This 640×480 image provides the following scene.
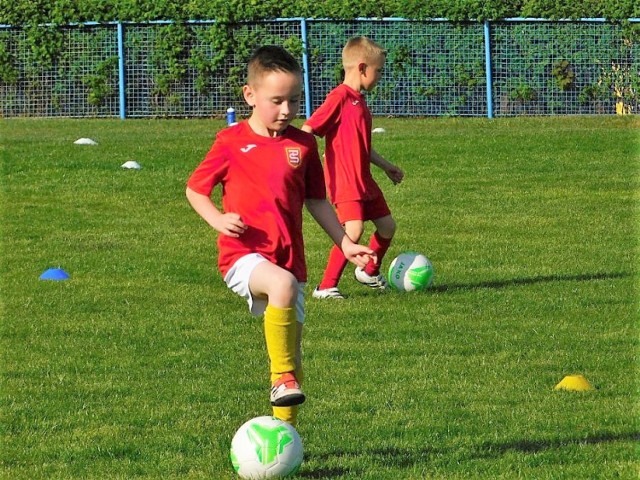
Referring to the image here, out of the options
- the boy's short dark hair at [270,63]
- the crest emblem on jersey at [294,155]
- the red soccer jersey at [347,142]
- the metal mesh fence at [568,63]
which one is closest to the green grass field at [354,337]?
the red soccer jersey at [347,142]

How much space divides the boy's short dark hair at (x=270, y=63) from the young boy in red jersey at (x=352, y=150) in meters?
4.24

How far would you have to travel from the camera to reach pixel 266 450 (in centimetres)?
568

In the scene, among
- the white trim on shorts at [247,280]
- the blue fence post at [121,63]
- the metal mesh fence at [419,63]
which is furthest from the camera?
the blue fence post at [121,63]

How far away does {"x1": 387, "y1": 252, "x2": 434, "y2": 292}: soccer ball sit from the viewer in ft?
35.9

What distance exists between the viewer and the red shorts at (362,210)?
1064cm

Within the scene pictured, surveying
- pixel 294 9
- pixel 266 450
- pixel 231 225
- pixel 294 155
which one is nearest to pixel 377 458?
pixel 266 450

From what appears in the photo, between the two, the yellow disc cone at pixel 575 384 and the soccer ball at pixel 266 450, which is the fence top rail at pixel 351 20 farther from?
the soccer ball at pixel 266 450

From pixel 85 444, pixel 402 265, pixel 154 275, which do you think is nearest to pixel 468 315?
pixel 402 265

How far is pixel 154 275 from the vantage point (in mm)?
11953

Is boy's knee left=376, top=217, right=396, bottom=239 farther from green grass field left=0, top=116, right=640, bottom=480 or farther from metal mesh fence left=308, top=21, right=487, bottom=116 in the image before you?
metal mesh fence left=308, top=21, right=487, bottom=116

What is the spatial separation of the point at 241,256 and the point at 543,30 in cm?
2013

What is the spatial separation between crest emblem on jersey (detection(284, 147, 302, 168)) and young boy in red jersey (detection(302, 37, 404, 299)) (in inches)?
165

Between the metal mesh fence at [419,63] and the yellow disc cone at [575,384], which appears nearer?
the yellow disc cone at [575,384]

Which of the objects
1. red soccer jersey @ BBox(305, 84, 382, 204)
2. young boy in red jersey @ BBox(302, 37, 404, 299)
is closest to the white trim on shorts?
young boy in red jersey @ BBox(302, 37, 404, 299)
